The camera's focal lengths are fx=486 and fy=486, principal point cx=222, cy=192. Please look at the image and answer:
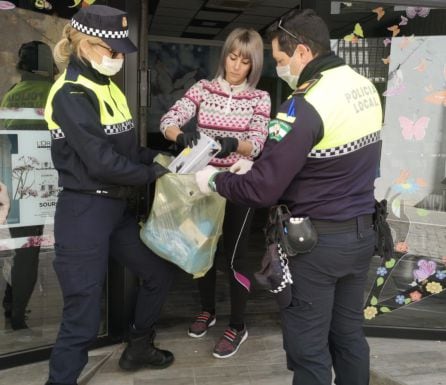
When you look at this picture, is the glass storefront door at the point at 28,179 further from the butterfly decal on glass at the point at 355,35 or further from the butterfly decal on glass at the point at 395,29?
the butterfly decal on glass at the point at 395,29

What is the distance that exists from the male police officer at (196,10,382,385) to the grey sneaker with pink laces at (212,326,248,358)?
850 mm

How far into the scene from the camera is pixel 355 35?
2781 millimetres

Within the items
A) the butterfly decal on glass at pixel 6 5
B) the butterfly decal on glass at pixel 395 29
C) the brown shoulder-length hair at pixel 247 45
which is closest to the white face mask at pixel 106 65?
the brown shoulder-length hair at pixel 247 45

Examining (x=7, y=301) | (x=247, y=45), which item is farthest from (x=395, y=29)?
(x=7, y=301)

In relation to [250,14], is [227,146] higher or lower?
lower

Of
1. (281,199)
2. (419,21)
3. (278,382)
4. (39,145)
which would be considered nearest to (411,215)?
(419,21)

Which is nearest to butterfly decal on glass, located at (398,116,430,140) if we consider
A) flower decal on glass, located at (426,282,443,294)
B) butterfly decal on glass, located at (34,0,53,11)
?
flower decal on glass, located at (426,282,443,294)

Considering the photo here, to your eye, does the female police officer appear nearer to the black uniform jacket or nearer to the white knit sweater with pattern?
the black uniform jacket

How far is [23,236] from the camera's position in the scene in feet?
8.52

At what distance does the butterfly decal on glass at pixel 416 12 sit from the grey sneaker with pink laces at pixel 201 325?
6.92 ft

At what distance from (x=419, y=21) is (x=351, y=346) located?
1929 mm

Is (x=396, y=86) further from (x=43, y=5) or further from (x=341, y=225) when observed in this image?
(x=43, y=5)

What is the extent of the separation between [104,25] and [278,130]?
2.74 feet

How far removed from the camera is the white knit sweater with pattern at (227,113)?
8.00 ft
